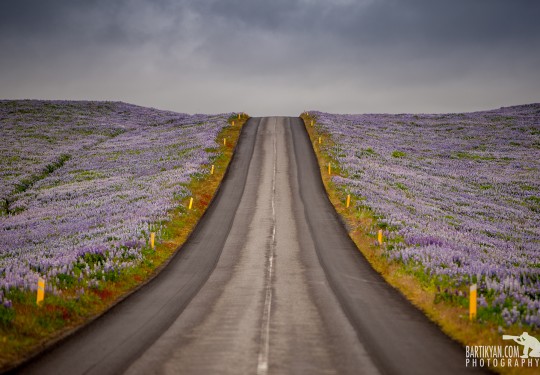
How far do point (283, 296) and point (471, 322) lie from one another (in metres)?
5.62

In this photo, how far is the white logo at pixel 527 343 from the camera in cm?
905

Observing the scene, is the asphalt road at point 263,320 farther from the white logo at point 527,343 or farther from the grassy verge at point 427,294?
the white logo at point 527,343

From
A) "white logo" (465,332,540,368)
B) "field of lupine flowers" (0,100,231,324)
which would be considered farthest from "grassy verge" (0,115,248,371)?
"white logo" (465,332,540,368)

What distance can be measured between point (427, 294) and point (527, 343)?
13.2 ft

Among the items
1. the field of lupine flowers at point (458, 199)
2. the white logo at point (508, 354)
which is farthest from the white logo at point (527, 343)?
the field of lupine flowers at point (458, 199)

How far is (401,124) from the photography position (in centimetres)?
8294

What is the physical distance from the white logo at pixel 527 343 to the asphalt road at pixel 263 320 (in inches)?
50.0

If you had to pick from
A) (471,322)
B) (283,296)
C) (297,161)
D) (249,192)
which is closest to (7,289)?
(283,296)

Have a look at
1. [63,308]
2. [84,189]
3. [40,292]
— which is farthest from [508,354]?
[84,189]

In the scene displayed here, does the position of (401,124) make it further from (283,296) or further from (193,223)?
(283,296)

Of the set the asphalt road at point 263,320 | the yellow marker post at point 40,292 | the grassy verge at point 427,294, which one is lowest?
the asphalt road at point 263,320

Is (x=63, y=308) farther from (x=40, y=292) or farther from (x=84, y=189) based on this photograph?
(x=84, y=189)

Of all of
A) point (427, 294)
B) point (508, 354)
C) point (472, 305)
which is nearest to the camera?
point (508, 354)

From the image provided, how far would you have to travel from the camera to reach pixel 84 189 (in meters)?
35.2
